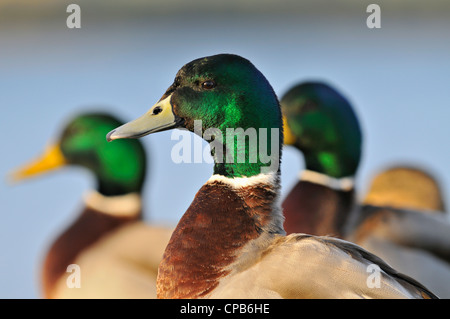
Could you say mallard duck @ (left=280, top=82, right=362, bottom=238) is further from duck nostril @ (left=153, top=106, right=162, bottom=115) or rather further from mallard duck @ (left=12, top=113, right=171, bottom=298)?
duck nostril @ (left=153, top=106, right=162, bottom=115)

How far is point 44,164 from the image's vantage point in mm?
4137

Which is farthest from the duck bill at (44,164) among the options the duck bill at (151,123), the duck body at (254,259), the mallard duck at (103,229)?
the duck body at (254,259)

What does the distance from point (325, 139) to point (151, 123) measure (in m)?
1.42

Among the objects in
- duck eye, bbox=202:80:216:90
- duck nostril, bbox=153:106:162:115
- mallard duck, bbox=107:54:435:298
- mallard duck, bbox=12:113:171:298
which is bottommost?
mallard duck, bbox=12:113:171:298

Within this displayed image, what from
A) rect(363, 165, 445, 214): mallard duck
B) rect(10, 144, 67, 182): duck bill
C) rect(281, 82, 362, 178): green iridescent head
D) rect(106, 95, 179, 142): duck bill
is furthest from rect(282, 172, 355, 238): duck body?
rect(10, 144, 67, 182): duck bill

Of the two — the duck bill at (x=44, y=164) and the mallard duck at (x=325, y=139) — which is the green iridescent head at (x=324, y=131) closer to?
the mallard duck at (x=325, y=139)

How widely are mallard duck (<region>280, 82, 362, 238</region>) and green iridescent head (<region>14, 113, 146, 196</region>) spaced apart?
92cm

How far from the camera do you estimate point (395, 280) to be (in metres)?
1.88

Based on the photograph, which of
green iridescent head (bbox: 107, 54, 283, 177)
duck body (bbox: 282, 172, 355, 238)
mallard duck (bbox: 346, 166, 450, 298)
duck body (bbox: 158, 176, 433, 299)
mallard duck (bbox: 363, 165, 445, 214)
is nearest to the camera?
duck body (bbox: 158, 176, 433, 299)

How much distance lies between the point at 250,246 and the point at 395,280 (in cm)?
36

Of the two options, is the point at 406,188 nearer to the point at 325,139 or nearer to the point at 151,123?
the point at 325,139

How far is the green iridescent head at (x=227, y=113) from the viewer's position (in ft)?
6.79

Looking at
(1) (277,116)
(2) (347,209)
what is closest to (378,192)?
(2) (347,209)

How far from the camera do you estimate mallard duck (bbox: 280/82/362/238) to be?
10.9ft
